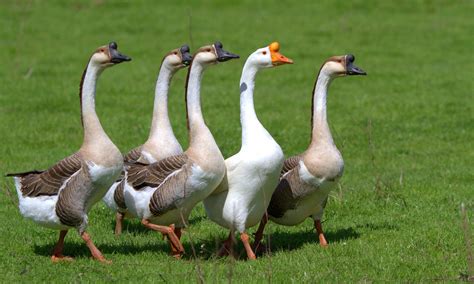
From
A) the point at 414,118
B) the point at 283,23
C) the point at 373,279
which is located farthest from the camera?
the point at 283,23

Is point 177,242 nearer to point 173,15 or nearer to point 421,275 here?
point 421,275

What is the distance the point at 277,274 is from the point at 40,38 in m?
20.8

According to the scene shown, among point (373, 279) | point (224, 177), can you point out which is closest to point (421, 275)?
point (373, 279)

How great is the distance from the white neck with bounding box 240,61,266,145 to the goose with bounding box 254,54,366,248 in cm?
79

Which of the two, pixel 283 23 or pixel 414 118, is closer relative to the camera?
pixel 414 118

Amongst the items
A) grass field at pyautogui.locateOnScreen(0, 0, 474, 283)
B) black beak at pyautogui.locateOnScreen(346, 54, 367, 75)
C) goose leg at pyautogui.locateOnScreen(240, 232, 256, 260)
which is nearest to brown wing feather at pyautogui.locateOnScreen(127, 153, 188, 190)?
grass field at pyautogui.locateOnScreen(0, 0, 474, 283)

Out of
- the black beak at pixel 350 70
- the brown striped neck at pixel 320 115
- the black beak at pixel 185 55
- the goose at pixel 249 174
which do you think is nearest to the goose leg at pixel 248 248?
the goose at pixel 249 174

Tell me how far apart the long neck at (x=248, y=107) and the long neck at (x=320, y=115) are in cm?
84

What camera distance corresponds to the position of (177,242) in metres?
10.1

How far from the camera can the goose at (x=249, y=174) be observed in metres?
9.93

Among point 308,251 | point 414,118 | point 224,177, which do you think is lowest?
point 414,118

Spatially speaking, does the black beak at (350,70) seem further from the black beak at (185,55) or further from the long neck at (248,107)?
the black beak at (185,55)

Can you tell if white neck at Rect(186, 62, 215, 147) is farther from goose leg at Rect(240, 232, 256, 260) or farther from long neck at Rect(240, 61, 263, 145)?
goose leg at Rect(240, 232, 256, 260)

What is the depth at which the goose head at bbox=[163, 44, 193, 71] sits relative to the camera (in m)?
11.8
